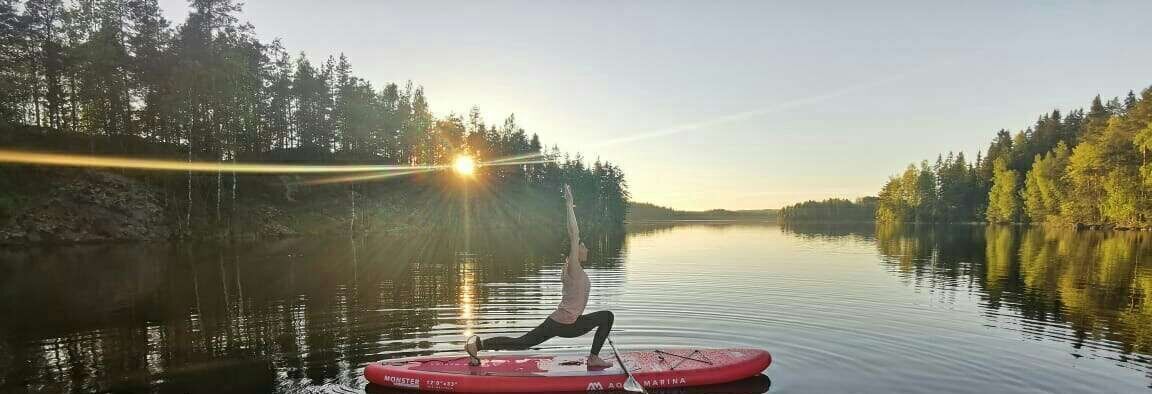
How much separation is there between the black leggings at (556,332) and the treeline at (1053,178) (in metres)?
104

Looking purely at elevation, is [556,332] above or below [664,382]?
above

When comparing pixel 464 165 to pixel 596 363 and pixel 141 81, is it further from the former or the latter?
pixel 596 363

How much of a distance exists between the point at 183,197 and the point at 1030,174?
494ft

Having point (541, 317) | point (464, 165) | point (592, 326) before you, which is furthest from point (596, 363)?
point (464, 165)

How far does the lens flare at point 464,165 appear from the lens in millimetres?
105812

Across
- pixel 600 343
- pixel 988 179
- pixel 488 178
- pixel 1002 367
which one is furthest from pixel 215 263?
pixel 988 179

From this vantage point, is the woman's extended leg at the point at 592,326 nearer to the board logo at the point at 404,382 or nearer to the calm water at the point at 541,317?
the board logo at the point at 404,382

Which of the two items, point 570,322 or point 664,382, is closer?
point 664,382

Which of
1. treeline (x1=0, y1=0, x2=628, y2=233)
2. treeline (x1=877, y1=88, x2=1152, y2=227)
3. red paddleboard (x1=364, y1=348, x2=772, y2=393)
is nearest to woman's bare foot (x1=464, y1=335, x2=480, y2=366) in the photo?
red paddleboard (x1=364, y1=348, x2=772, y2=393)

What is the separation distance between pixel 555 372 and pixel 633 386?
1.56 meters

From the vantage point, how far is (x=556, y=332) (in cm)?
1107

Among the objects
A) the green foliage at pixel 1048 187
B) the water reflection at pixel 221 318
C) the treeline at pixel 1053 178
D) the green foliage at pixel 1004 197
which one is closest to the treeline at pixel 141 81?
the water reflection at pixel 221 318

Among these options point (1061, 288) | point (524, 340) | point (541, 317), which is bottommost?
point (1061, 288)

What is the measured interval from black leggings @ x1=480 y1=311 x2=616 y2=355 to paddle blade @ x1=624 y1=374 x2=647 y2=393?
1.21m
